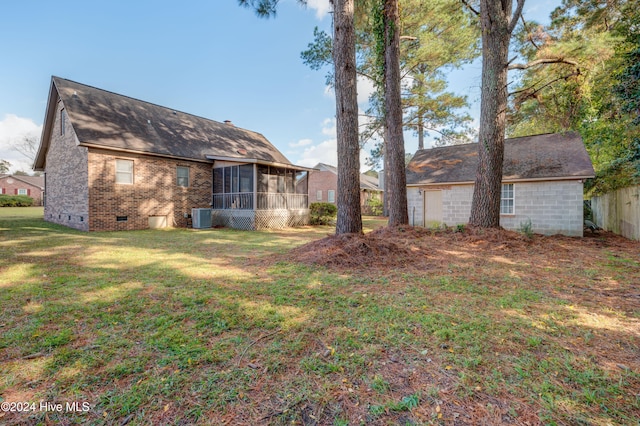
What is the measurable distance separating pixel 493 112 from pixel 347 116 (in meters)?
4.88

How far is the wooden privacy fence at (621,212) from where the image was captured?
28.3ft

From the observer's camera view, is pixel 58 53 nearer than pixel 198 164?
No

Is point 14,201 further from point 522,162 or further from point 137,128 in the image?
point 522,162

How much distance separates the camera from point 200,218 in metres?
13.8

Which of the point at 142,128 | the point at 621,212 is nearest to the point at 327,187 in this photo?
the point at 142,128

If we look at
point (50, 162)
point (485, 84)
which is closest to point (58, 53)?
point (50, 162)

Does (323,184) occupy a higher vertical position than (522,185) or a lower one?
higher

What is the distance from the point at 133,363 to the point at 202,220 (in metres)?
12.4

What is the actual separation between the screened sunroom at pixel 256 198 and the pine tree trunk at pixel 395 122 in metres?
6.39

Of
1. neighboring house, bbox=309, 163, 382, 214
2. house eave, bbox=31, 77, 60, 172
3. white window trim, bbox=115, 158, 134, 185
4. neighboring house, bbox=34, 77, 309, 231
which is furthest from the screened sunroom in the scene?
neighboring house, bbox=309, 163, 382, 214

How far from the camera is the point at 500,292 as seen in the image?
4.05 metres

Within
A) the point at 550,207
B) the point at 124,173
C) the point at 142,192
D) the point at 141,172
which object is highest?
the point at 141,172

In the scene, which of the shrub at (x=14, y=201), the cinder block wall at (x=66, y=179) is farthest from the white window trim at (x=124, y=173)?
the shrub at (x=14, y=201)

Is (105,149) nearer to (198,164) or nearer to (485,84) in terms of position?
(198,164)
